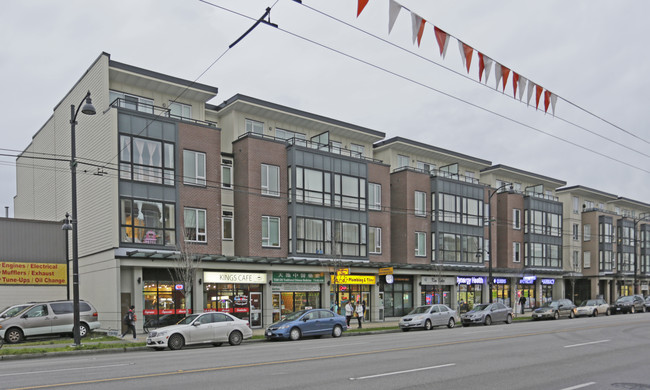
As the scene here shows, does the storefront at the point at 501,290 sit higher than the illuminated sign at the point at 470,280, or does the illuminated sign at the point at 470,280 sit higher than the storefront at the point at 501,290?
the illuminated sign at the point at 470,280

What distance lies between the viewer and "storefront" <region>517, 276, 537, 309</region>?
52938 millimetres

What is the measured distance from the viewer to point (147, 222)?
28.8 meters

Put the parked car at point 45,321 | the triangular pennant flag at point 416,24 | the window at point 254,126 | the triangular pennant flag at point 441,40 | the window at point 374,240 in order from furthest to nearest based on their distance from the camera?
the window at point 374,240 → the window at point 254,126 → the parked car at point 45,321 → the triangular pennant flag at point 441,40 → the triangular pennant flag at point 416,24

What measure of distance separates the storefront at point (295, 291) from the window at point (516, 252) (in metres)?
24.4

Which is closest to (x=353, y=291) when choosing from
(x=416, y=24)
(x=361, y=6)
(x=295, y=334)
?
(x=295, y=334)

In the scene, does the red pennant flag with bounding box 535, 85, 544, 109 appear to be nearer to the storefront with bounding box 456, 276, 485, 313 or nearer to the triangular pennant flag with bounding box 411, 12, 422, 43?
the triangular pennant flag with bounding box 411, 12, 422, 43

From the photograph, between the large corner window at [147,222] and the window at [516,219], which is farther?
the window at [516,219]

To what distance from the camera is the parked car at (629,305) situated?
4644 cm

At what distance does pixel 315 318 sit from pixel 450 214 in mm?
23079

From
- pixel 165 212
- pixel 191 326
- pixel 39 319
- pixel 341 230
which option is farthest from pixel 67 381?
pixel 341 230

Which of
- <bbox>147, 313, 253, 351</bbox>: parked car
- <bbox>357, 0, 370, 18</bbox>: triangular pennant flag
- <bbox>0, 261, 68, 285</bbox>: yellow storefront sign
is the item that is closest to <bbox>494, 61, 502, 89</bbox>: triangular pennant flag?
<bbox>357, 0, 370, 18</bbox>: triangular pennant flag

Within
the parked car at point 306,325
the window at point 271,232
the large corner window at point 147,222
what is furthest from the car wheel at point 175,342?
the window at point 271,232

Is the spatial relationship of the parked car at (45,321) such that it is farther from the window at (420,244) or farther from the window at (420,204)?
the window at (420,204)

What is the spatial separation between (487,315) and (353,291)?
895 centimetres
